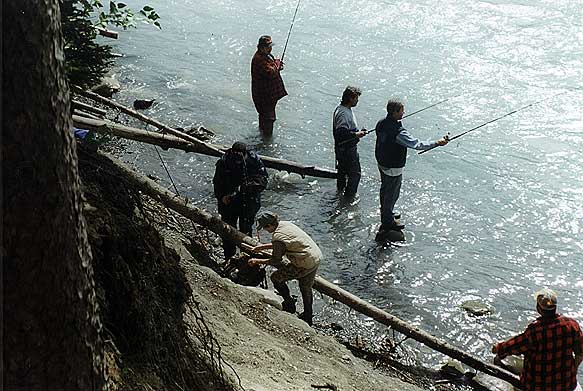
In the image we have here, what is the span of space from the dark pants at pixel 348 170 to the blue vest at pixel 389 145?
1.48 meters

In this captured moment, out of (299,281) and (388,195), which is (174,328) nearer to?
(299,281)

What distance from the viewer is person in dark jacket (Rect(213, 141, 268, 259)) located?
9.40 m

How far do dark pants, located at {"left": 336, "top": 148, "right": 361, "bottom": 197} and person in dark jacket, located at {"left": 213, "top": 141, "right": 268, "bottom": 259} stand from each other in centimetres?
292

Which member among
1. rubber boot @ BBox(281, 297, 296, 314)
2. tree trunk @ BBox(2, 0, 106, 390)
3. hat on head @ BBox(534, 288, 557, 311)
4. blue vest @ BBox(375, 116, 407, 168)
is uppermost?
tree trunk @ BBox(2, 0, 106, 390)

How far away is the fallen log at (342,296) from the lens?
8328 mm

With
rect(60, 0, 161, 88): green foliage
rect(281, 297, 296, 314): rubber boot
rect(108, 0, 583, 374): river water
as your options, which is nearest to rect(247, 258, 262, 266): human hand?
rect(281, 297, 296, 314): rubber boot

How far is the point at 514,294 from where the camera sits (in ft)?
33.2

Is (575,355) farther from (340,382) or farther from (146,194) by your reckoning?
(146,194)

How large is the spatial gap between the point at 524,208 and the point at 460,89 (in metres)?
5.81

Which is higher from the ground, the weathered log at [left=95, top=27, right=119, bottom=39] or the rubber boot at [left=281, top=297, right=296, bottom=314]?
the weathered log at [left=95, top=27, right=119, bottom=39]

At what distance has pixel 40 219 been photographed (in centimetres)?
273

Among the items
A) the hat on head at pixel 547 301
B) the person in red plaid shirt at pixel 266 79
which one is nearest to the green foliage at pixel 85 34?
the hat on head at pixel 547 301

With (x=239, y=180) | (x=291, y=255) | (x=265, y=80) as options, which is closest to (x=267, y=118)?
(x=265, y=80)

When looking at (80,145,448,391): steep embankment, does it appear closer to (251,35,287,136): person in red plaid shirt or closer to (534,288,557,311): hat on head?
(534,288,557,311): hat on head
